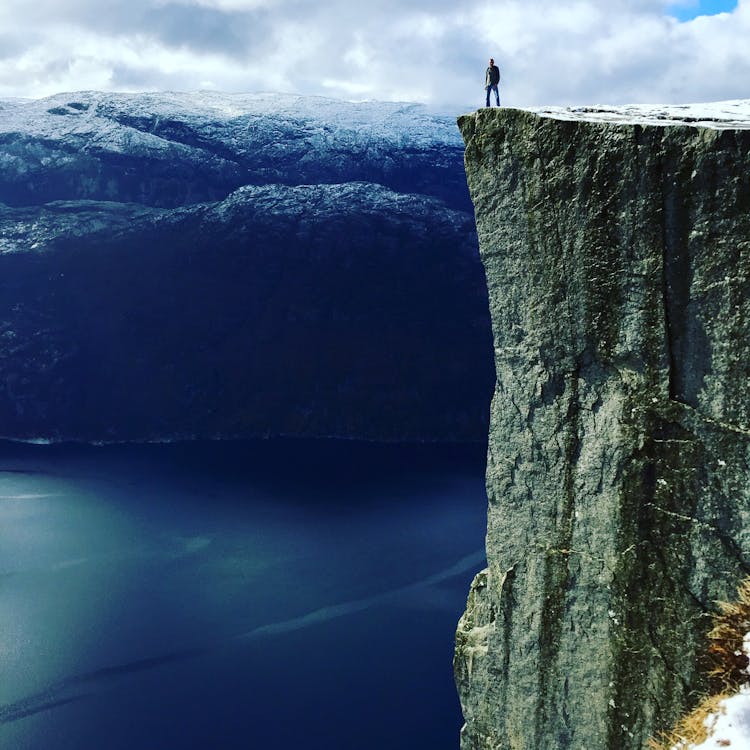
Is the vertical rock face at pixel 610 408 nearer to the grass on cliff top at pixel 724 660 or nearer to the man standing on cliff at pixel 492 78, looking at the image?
the grass on cliff top at pixel 724 660

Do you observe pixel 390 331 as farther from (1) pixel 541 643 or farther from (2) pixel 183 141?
(1) pixel 541 643

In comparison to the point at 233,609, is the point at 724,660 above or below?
above

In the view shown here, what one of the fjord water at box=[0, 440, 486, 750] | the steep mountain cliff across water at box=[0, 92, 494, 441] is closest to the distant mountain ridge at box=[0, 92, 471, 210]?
the steep mountain cliff across water at box=[0, 92, 494, 441]

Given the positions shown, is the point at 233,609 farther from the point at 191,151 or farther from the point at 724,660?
the point at 191,151

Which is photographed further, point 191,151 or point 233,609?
point 191,151

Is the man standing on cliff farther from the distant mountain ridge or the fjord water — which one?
the distant mountain ridge

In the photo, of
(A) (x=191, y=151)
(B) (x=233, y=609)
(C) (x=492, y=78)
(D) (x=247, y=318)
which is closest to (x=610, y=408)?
(C) (x=492, y=78)

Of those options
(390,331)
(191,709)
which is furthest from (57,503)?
(390,331)
